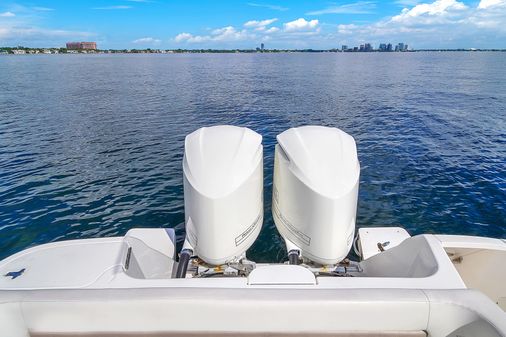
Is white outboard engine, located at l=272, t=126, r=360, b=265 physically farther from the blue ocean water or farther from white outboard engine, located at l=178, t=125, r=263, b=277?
the blue ocean water

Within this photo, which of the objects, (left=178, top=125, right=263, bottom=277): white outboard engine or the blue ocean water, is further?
the blue ocean water

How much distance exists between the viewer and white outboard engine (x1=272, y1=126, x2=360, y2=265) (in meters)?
3.53

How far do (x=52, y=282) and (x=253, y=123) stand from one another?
14763mm

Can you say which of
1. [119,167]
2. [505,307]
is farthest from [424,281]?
[119,167]

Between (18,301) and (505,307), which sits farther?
(505,307)

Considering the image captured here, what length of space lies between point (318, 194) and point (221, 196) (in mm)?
1052

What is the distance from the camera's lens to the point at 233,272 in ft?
11.8

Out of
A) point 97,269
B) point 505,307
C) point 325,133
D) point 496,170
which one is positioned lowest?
point 496,170

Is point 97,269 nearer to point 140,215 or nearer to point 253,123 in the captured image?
point 140,215

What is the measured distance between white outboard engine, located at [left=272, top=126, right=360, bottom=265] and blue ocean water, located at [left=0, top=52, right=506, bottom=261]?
2253 millimetres

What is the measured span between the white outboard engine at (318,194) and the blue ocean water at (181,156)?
7.39 ft

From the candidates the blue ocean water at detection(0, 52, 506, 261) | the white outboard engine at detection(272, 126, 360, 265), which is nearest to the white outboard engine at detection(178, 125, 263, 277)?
the white outboard engine at detection(272, 126, 360, 265)

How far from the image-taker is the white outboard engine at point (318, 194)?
3.53m

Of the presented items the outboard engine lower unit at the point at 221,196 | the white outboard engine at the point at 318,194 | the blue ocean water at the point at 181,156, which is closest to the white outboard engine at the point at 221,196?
the outboard engine lower unit at the point at 221,196
